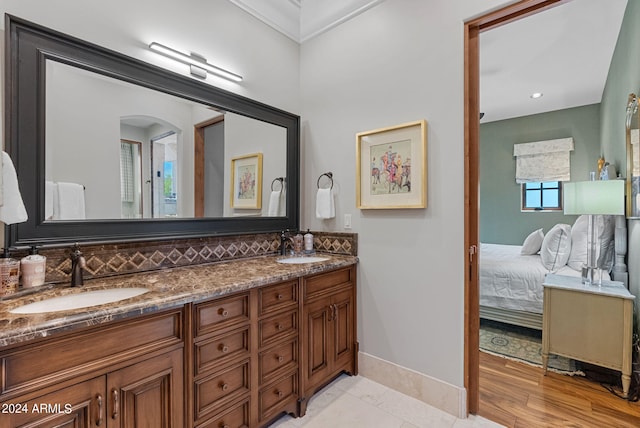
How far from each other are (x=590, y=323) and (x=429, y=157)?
173 centimetres

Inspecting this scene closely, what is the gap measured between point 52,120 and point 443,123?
215 centimetres

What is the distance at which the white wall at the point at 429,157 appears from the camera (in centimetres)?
191

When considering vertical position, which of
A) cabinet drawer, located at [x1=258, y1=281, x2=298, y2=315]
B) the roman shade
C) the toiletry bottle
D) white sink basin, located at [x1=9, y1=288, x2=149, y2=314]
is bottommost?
cabinet drawer, located at [x1=258, y1=281, x2=298, y2=315]

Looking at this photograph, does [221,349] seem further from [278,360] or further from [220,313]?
[278,360]

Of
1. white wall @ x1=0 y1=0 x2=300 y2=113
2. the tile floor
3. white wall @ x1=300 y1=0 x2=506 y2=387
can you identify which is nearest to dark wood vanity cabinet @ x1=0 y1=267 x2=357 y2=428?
the tile floor

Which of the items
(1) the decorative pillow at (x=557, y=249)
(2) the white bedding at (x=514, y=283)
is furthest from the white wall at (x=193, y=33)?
(1) the decorative pillow at (x=557, y=249)

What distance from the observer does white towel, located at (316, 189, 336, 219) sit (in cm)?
247

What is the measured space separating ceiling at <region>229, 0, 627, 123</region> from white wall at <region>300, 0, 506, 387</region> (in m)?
0.25

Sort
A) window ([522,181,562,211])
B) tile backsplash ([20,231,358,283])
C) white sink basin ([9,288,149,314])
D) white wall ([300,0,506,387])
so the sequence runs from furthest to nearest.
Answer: window ([522,181,562,211]) → white wall ([300,0,506,387]) → tile backsplash ([20,231,358,283]) → white sink basin ([9,288,149,314])

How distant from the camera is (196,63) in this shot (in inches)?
78.3

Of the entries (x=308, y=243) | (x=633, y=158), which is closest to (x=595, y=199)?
(x=633, y=158)

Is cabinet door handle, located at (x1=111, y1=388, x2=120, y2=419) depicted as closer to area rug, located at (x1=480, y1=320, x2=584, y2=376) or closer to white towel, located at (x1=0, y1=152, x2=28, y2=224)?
white towel, located at (x1=0, y1=152, x2=28, y2=224)

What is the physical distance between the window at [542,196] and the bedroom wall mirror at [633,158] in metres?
2.98

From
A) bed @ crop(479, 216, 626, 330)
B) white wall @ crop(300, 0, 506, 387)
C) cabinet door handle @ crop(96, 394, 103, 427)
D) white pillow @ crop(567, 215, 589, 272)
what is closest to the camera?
cabinet door handle @ crop(96, 394, 103, 427)
